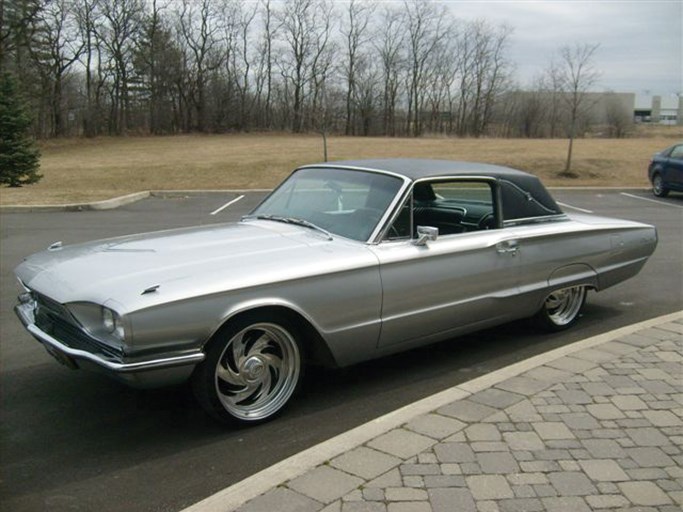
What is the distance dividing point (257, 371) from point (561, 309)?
308cm

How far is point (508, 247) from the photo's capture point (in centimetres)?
464

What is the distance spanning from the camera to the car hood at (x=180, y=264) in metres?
3.15

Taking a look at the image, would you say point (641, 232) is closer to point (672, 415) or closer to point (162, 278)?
point (672, 415)

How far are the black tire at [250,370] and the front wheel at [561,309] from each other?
2481mm

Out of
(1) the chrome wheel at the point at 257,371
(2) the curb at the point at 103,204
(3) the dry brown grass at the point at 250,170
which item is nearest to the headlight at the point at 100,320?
(1) the chrome wheel at the point at 257,371

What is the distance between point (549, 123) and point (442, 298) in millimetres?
66722

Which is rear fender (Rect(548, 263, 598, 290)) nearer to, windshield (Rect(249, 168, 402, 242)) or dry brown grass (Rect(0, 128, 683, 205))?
windshield (Rect(249, 168, 402, 242))

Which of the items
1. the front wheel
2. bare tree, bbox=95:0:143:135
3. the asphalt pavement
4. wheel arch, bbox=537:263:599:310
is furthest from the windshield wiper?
bare tree, bbox=95:0:143:135

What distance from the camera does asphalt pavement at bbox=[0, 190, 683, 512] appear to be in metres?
2.90

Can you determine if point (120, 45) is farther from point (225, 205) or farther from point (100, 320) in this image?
point (100, 320)

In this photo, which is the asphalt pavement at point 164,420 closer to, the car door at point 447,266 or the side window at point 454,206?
the car door at point 447,266

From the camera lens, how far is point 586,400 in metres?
3.53

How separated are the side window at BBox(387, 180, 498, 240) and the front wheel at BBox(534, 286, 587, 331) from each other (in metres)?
0.91

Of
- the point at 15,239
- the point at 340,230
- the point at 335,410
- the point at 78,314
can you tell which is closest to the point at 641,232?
the point at 340,230
